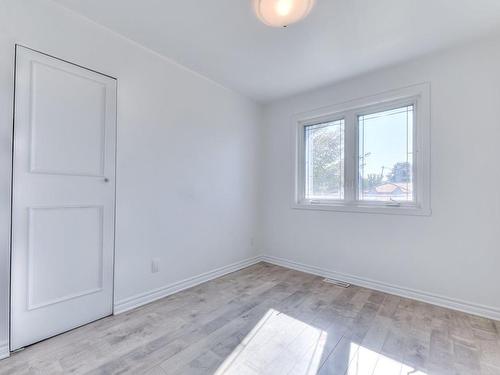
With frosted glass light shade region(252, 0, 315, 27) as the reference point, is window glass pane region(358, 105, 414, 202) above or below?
below

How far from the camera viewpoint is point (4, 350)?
151 centimetres

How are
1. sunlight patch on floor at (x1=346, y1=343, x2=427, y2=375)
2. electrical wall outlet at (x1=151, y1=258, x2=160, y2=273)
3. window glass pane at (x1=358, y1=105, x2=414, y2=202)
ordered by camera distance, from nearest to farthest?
sunlight patch on floor at (x1=346, y1=343, x2=427, y2=375), electrical wall outlet at (x1=151, y1=258, x2=160, y2=273), window glass pane at (x1=358, y1=105, x2=414, y2=202)

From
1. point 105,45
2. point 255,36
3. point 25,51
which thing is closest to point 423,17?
point 255,36

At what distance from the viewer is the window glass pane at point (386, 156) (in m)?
2.53

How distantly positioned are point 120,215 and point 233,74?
77.3 inches

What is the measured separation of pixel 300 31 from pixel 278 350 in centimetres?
246

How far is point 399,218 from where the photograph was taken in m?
2.51

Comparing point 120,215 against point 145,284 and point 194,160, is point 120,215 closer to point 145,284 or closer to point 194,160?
point 145,284

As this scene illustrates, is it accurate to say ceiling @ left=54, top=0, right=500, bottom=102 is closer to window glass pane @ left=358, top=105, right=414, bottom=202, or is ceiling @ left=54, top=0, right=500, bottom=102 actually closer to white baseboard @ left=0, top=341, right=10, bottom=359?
window glass pane @ left=358, top=105, right=414, bottom=202

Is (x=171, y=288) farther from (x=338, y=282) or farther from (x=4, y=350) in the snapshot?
(x=338, y=282)

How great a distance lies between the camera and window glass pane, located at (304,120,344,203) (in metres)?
3.05

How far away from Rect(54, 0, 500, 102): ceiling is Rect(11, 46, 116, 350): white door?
59cm

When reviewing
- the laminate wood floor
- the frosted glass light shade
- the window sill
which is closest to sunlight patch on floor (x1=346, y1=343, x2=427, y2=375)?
the laminate wood floor

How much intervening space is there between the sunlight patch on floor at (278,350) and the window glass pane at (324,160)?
67.3 inches
